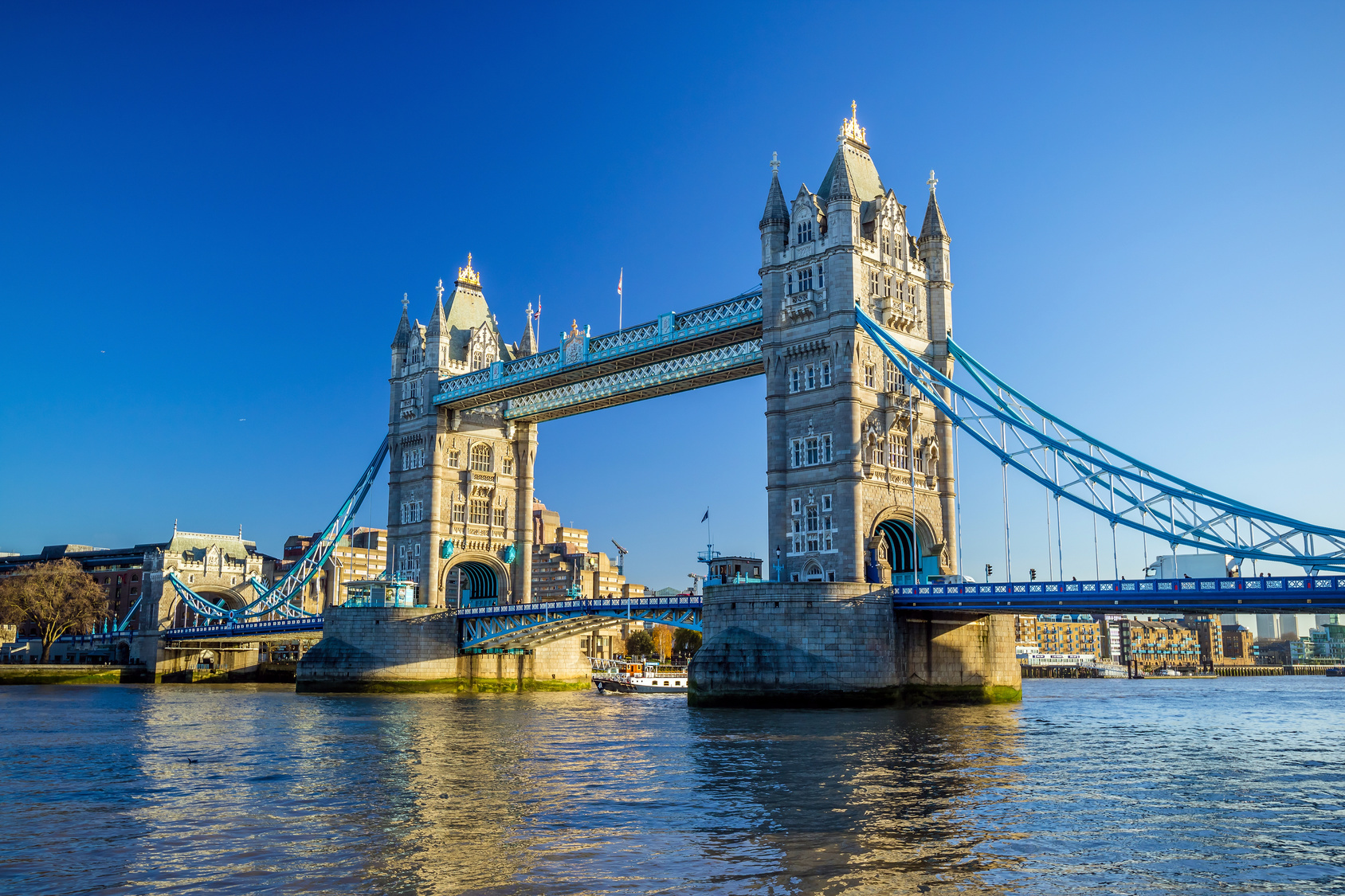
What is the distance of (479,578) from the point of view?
3546 inches

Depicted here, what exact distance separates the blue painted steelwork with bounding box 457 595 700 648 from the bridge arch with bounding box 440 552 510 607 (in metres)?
5.03

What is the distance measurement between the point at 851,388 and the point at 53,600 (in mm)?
93477

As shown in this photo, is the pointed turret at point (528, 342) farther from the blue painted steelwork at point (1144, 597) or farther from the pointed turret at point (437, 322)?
the blue painted steelwork at point (1144, 597)

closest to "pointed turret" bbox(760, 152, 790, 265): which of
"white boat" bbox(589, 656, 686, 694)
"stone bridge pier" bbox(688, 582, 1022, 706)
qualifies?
"stone bridge pier" bbox(688, 582, 1022, 706)

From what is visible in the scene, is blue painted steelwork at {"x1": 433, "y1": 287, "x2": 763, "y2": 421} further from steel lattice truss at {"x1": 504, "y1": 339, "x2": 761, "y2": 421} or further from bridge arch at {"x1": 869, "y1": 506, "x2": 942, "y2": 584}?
bridge arch at {"x1": 869, "y1": 506, "x2": 942, "y2": 584}

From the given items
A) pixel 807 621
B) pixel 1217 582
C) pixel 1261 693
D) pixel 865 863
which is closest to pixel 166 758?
pixel 865 863

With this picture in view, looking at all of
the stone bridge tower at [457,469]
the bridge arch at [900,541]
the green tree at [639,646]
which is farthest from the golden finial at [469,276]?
the green tree at [639,646]

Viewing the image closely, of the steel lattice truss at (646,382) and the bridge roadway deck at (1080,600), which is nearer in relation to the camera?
the bridge roadway deck at (1080,600)

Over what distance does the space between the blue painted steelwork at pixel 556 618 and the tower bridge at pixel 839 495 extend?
20cm

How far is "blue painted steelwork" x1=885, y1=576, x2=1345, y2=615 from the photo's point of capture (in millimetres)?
42844

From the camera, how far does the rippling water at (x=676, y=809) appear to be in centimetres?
1702

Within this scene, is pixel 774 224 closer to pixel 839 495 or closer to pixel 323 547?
pixel 839 495

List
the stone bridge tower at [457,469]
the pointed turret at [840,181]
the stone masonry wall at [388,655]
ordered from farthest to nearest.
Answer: the stone bridge tower at [457,469] < the stone masonry wall at [388,655] < the pointed turret at [840,181]

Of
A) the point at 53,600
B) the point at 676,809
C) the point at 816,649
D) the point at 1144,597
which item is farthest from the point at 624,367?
the point at 53,600
